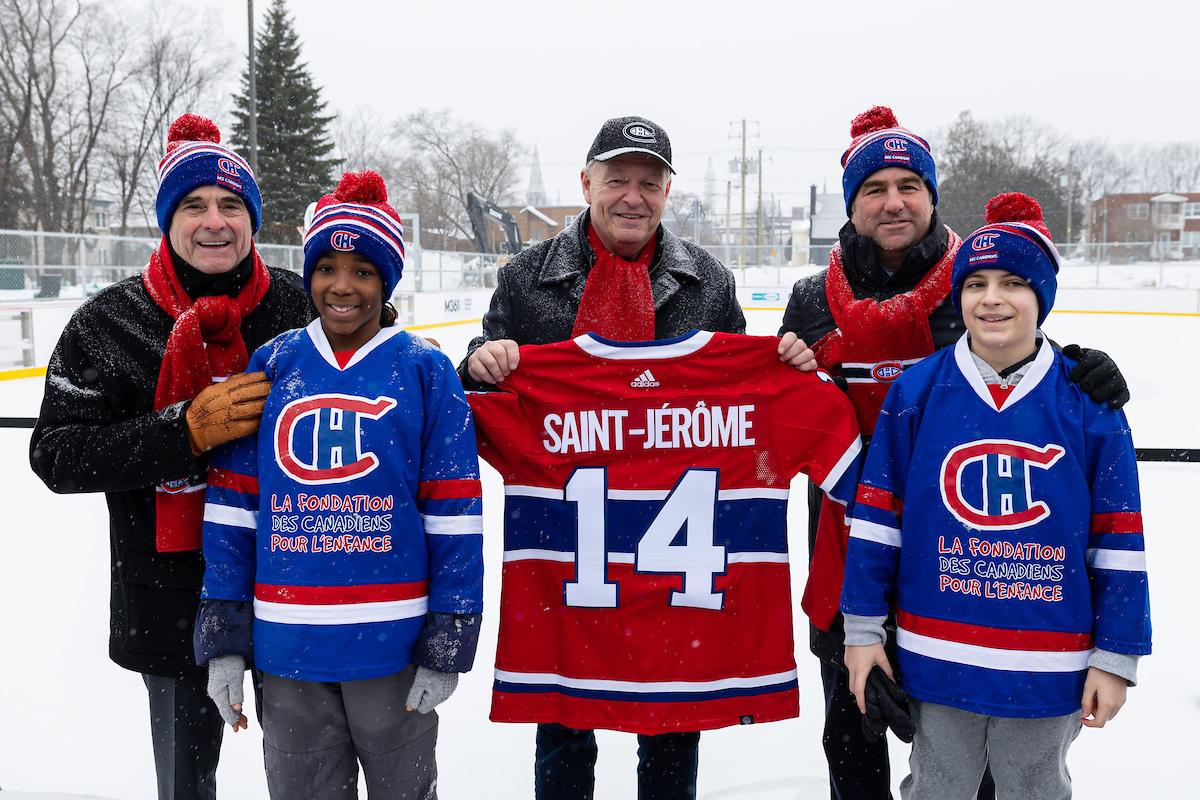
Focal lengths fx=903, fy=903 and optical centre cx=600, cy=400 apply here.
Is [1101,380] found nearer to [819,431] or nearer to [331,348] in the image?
[819,431]

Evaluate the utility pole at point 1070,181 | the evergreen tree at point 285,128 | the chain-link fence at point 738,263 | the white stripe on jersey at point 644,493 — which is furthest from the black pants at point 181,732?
the utility pole at point 1070,181

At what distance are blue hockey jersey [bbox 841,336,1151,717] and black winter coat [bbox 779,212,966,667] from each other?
0.39 meters

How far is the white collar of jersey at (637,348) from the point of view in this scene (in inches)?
85.8

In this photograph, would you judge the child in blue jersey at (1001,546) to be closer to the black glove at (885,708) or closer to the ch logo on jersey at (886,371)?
the black glove at (885,708)

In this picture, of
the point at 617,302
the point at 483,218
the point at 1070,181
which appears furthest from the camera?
the point at 1070,181

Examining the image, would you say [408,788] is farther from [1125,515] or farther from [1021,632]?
[1125,515]

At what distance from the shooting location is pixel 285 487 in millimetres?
1796

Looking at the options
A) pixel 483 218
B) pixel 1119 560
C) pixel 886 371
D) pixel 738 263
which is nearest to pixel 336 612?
pixel 886 371

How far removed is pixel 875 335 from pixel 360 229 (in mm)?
1214

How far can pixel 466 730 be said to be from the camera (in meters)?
2.95

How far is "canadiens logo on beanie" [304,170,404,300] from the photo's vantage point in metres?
1.87

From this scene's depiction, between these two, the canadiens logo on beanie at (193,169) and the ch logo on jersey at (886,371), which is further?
the ch logo on jersey at (886,371)

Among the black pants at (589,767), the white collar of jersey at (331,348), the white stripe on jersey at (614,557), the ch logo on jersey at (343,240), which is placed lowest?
the black pants at (589,767)

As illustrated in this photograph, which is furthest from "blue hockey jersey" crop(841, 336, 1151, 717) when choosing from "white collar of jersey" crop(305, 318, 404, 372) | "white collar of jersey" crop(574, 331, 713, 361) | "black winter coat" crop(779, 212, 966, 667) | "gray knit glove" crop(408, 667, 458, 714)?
Answer: "white collar of jersey" crop(305, 318, 404, 372)
